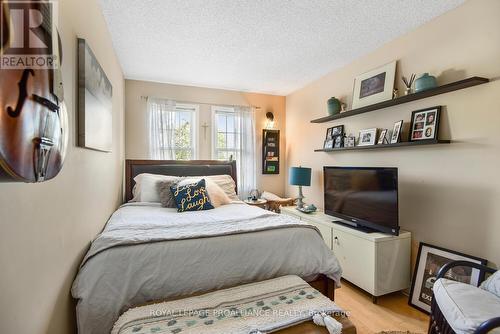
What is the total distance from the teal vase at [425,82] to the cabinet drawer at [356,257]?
4.66 ft

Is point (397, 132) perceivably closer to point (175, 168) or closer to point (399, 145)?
point (399, 145)

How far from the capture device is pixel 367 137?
279 cm

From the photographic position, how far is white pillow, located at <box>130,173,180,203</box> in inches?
117

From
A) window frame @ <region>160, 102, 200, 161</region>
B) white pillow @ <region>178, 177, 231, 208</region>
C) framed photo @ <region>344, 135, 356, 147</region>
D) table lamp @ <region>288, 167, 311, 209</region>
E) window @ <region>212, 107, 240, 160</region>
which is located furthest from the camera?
window @ <region>212, 107, 240, 160</region>

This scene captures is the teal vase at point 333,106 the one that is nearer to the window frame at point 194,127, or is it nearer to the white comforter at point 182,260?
the white comforter at point 182,260

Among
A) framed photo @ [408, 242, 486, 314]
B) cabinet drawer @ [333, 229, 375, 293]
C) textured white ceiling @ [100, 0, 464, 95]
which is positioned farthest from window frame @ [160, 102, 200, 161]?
framed photo @ [408, 242, 486, 314]

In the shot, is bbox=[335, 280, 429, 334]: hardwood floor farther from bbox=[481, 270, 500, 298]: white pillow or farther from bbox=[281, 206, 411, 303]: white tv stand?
bbox=[481, 270, 500, 298]: white pillow

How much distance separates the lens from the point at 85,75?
1430mm

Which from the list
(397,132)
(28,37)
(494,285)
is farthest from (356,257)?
(28,37)

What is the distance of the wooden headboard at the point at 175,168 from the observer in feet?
11.3

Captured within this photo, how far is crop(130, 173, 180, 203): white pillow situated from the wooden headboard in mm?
282

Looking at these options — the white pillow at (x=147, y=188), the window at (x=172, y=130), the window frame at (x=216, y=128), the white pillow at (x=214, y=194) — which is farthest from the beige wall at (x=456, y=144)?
the window at (x=172, y=130)

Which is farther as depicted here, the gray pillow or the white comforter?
the gray pillow

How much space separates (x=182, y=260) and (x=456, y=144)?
2265mm
